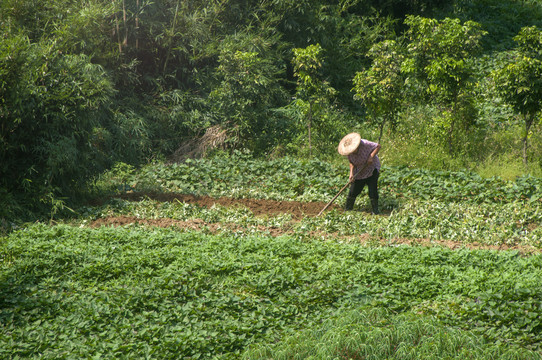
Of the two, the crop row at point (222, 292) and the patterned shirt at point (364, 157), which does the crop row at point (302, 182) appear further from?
the crop row at point (222, 292)

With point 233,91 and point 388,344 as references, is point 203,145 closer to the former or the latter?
point 233,91

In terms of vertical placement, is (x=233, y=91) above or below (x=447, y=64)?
below

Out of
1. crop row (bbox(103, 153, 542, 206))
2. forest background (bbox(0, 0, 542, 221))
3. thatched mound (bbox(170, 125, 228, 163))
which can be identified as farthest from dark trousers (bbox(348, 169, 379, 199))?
thatched mound (bbox(170, 125, 228, 163))

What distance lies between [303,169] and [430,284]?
5.51 meters

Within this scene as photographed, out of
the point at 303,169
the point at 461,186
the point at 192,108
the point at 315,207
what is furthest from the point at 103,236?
the point at 192,108

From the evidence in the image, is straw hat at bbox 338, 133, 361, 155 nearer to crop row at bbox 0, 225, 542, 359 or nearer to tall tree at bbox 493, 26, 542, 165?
crop row at bbox 0, 225, 542, 359

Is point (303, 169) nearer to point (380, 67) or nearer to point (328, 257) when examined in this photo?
point (380, 67)

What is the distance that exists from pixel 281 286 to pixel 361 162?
3610mm

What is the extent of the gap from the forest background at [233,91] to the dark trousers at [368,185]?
2976mm

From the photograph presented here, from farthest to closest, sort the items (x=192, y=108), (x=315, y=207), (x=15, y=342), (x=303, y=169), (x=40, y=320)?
(x=192, y=108), (x=303, y=169), (x=315, y=207), (x=40, y=320), (x=15, y=342)

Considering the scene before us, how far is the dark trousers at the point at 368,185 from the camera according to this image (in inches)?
328

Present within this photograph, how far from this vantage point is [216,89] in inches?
529

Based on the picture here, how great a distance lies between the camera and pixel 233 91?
13016mm

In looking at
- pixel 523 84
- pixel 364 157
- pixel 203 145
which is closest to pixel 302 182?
pixel 364 157
